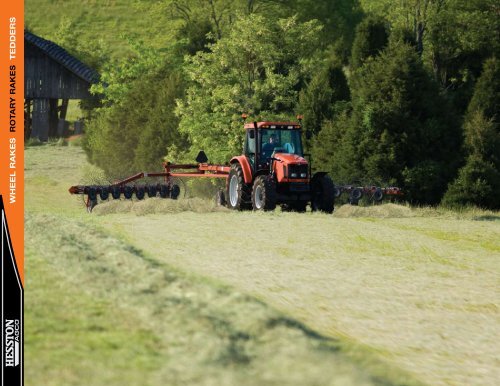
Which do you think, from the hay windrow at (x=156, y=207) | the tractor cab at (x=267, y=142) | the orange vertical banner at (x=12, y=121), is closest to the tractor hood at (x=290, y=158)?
the tractor cab at (x=267, y=142)

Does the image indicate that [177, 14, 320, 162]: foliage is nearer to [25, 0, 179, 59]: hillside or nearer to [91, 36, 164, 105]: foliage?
[91, 36, 164, 105]: foliage

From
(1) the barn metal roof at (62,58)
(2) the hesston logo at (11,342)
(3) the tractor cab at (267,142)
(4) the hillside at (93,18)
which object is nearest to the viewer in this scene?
(2) the hesston logo at (11,342)

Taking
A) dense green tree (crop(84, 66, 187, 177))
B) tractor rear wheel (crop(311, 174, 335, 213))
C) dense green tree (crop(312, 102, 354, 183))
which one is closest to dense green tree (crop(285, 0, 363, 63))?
dense green tree (crop(84, 66, 187, 177))

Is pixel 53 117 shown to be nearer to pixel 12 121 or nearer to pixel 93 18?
pixel 12 121

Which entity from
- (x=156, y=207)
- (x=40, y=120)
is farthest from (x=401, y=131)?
(x=40, y=120)

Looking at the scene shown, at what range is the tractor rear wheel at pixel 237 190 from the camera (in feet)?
78.0

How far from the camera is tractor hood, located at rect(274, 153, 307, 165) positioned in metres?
22.7

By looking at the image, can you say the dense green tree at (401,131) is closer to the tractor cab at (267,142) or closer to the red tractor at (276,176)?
the red tractor at (276,176)

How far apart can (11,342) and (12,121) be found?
2.50 m

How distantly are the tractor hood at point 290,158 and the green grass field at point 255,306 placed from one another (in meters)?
5.02

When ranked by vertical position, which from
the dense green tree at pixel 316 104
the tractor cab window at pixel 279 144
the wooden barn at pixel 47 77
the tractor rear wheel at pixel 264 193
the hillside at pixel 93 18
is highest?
the hillside at pixel 93 18

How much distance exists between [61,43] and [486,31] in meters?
46.0

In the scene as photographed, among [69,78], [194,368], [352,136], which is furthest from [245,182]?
[69,78]

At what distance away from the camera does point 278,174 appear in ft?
75.8
